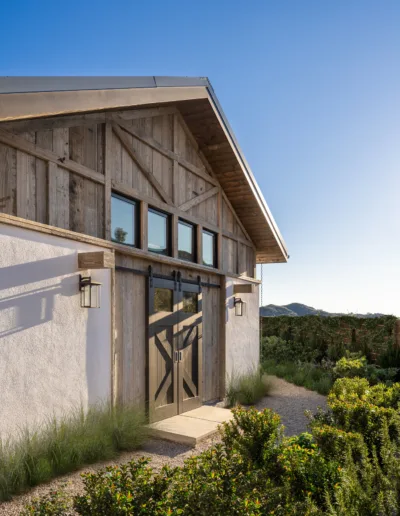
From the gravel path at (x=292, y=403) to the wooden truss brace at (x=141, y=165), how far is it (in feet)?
14.8

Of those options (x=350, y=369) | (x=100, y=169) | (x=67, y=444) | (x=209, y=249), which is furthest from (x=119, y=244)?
(x=350, y=369)

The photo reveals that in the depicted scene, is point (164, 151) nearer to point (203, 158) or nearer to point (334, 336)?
point (203, 158)

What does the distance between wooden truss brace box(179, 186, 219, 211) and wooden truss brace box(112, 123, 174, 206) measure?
442mm

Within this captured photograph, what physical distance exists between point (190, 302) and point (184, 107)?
12.6 ft

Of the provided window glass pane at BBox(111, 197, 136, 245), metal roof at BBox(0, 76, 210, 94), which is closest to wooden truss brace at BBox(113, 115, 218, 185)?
metal roof at BBox(0, 76, 210, 94)

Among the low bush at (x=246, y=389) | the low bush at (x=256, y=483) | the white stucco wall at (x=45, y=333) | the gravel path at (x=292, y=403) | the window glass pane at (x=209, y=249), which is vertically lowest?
the gravel path at (x=292, y=403)

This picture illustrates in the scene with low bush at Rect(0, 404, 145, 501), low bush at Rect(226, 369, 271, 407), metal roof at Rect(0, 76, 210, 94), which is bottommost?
low bush at Rect(226, 369, 271, 407)

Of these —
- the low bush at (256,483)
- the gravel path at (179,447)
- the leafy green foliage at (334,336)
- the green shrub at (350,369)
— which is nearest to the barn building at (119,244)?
the gravel path at (179,447)

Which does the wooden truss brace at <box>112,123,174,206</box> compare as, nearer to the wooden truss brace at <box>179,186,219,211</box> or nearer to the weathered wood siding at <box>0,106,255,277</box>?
the weathered wood siding at <box>0,106,255,277</box>

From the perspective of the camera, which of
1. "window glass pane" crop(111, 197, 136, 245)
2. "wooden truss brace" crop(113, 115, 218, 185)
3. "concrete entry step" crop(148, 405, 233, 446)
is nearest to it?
"concrete entry step" crop(148, 405, 233, 446)

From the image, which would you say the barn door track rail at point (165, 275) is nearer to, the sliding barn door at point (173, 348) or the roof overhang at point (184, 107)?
the sliding barn door at point (173, 348)

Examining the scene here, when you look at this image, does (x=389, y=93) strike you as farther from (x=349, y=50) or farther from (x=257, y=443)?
(x=257, y=443)

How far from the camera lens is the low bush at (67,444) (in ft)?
13.6

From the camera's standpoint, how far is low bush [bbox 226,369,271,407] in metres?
8.88
